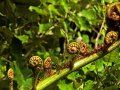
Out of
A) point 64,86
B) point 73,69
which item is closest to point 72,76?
point 64,86

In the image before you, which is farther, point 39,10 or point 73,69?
point 39,10

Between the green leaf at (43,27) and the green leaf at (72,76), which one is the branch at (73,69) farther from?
the green leaf at (43,27)

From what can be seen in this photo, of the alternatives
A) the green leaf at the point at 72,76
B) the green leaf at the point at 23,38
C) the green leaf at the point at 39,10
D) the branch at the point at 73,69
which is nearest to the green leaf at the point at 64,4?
the green leaf at the point at 39,10

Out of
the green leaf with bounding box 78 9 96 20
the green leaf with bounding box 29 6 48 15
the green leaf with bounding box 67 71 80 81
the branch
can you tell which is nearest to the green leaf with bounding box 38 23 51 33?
the green leaf with bounding box 29 6 48 15

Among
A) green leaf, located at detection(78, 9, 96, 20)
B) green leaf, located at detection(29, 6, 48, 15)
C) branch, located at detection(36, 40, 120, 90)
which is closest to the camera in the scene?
branch, located at detection(36, 40, 120, 90)

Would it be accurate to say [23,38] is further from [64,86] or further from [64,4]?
[64,86]

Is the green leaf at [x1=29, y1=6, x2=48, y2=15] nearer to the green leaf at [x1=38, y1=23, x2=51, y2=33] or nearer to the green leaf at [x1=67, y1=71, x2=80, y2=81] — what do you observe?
the green leaf at [x1=38, y1=23, x2=51, y2=33]

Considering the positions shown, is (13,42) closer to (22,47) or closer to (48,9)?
(22,47)

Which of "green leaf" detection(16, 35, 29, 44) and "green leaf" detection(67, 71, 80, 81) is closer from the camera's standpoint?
"green leaf" detection(67, 71, 80, 81)

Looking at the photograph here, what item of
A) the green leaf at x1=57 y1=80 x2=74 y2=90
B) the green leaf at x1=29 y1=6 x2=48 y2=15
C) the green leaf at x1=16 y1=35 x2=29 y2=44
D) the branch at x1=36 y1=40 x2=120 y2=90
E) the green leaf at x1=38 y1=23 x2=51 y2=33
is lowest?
the green leaf at x1=16 y1=35 x2=29 y2=44

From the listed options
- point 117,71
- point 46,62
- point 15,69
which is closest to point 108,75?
point 117,71

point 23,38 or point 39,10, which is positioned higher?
point 39,10
